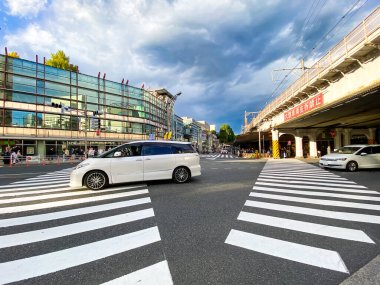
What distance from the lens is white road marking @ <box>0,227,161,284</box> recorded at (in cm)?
287

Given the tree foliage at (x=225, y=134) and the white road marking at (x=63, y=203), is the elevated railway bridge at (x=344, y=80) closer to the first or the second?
the white road marking at (x=63, y=203)

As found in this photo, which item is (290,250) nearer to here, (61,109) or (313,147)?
(313,147)

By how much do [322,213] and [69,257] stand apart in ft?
16.9

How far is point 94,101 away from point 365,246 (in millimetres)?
47545

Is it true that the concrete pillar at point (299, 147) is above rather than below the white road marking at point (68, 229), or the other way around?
above

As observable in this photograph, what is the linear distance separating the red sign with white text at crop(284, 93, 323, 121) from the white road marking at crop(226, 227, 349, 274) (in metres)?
15.8

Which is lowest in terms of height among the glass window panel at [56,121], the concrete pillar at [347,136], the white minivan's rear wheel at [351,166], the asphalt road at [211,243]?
the asphalt road at [211,243]

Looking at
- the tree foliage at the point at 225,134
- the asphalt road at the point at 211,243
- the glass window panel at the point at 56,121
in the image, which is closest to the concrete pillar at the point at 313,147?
the asphalt road at the point at 211,243

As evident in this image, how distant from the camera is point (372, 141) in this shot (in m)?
35.0

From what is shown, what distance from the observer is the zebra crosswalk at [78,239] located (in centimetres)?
283

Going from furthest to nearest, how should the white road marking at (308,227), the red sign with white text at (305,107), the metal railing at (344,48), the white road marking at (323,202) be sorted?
the red sign with white text at (305,107) < the metal railing at (344,48) < the white road marking at (323,202) < the white road marking at (308,227)

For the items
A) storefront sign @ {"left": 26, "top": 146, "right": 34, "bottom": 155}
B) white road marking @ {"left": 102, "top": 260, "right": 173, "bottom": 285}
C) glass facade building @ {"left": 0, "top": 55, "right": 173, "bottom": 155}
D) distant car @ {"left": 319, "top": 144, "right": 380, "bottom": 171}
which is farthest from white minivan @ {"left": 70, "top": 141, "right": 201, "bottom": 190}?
A: storefront sign @ {"left": 26, "top": 146, "right": 34, "bottom": 155}

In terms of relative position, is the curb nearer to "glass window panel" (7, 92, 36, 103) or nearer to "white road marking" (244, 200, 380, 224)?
"white road marking" (244, 200, 380, 224)

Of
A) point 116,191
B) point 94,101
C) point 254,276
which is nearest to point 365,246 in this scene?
point 254,276
